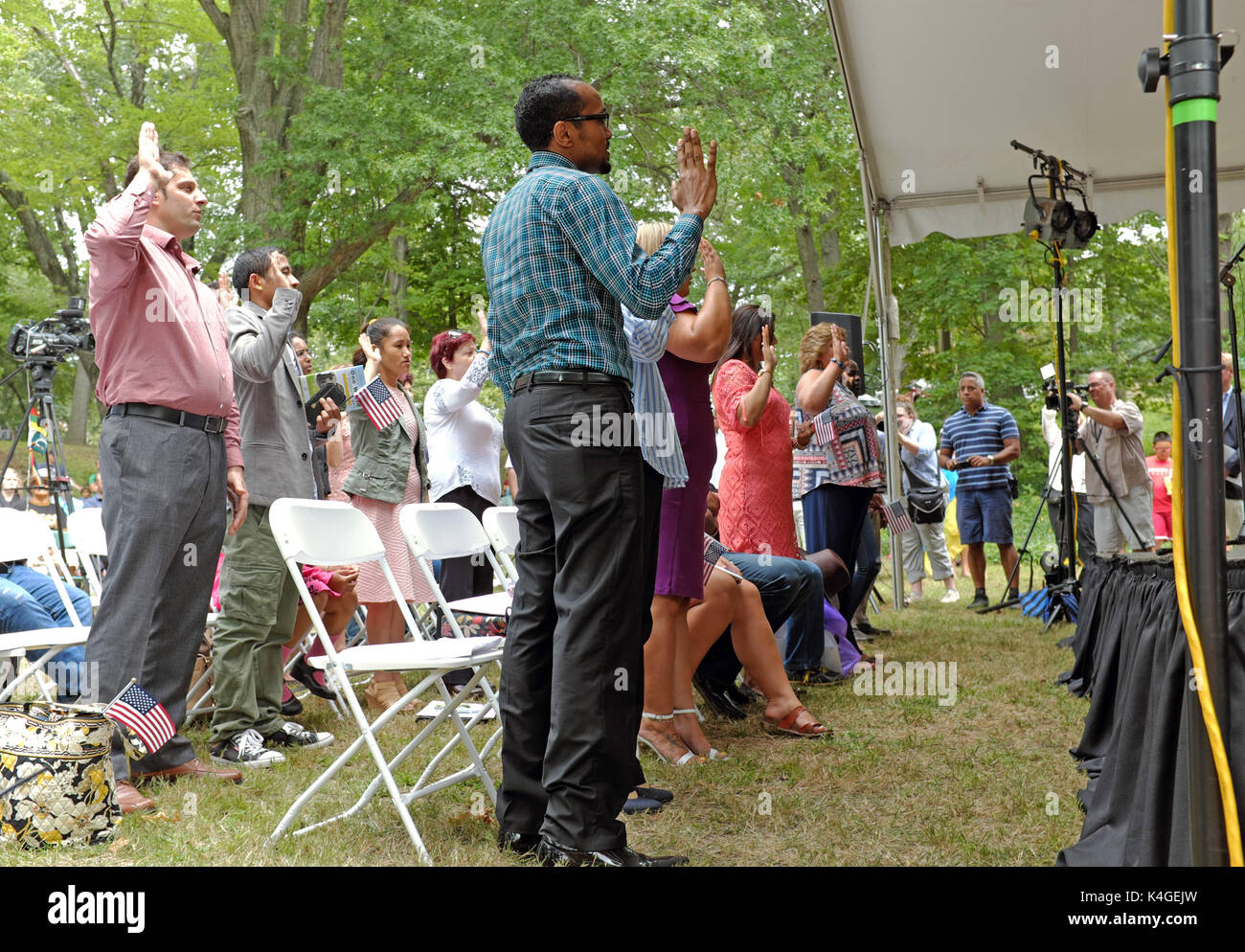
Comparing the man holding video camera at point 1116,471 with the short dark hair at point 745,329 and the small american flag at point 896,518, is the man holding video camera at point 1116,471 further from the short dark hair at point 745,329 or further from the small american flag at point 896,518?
the short dark hair at point 745,329

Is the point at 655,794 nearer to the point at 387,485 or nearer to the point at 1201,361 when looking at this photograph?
the point at 1201,361

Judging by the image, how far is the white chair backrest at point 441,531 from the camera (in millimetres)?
3777

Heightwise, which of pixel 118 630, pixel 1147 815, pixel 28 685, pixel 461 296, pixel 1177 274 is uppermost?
pixel 461 296

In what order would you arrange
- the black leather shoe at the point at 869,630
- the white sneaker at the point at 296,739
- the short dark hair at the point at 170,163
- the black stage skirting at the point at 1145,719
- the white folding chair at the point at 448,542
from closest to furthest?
the black stage skirting at the point at 1145,719, the short dark hair at the point at 170,163, the white folding chair at the point at 448,542, the white sneaker at the point at 296,739, the black leather shoe at the point at 869,630

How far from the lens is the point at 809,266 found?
15.7m

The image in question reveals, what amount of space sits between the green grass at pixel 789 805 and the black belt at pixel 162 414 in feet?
3.64

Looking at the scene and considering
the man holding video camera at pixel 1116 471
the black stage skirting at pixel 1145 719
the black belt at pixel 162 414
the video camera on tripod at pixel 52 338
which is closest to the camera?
the black stage skirting at pixel 1145 719

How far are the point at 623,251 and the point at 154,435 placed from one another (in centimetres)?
158

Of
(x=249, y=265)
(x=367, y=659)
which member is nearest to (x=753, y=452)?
(x=249, y=265)

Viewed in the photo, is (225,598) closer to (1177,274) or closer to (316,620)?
(316,620)

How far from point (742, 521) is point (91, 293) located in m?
2.69

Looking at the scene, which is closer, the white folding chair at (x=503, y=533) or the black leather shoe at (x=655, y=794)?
the black leather shoe at (x=655, y=794)

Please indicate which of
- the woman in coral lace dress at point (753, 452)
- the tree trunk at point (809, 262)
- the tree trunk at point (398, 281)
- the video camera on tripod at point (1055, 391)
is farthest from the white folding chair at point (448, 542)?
the tree trunk at point (809, 262)
